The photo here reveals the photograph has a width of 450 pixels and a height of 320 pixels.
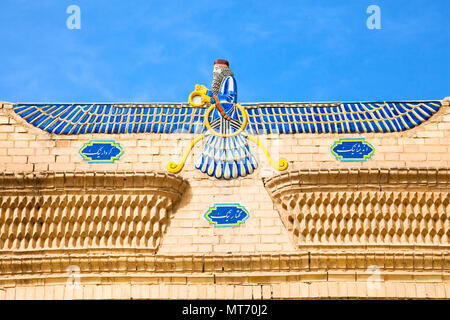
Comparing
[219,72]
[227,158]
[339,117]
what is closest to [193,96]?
[219,72]

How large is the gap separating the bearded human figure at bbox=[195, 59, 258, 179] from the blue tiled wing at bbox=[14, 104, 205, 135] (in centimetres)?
26

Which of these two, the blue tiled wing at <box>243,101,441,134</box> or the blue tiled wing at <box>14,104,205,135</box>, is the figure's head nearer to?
the blue tiled wing at <box>14,104,205,135</box>

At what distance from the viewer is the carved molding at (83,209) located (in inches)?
559

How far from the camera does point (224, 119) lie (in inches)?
592

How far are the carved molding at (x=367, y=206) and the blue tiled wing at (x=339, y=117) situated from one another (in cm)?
92

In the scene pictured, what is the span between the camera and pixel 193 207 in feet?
47.4

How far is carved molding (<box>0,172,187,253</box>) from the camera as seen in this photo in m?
14.2

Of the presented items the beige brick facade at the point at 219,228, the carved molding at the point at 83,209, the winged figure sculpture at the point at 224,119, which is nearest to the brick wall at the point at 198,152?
the beige brick facade at the point at 219,228

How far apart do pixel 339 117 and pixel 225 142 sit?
5.49ft

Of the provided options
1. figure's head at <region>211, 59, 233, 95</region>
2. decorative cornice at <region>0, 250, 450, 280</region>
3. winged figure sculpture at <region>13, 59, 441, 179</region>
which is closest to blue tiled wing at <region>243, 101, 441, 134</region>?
winged figure sculpture at <region>13, 59, 441, 179</region>
